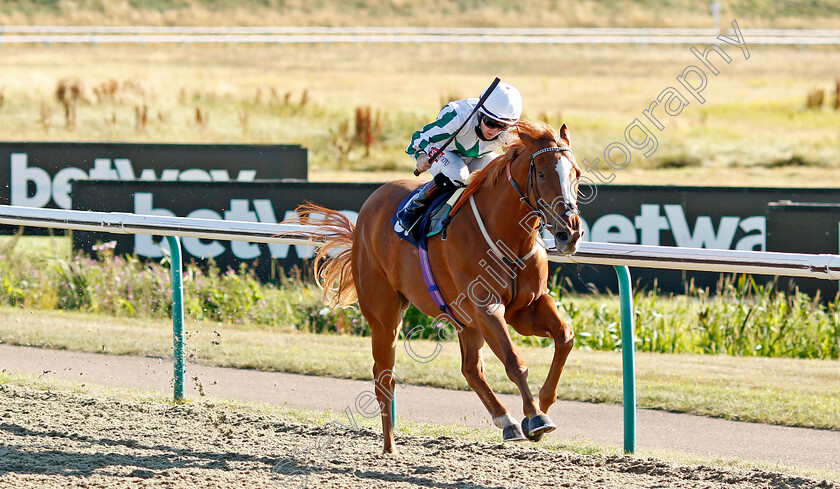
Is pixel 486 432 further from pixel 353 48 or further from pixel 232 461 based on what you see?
pixel 353 48

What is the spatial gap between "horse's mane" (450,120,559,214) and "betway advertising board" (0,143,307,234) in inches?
335

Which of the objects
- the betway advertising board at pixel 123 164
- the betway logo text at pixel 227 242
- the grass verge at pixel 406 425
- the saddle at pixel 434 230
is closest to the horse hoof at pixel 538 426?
the saddle at pixel 434 230

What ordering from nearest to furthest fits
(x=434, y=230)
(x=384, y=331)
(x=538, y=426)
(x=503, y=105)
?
(x=538, y=426)
(x=503, y=105)
(x=434, y=230)
(x=384, y=331)

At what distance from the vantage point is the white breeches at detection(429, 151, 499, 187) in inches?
186

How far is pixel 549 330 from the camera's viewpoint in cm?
441

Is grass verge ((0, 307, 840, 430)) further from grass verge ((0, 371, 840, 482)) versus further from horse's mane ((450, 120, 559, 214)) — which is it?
horse's mane ((450, 120, 559, 214))

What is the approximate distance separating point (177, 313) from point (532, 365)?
2598 millimetres

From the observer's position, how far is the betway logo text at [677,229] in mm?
10055

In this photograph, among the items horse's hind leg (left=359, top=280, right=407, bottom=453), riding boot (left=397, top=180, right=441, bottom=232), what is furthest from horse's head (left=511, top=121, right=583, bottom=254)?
horse's hind leg (left=359, top=280, right=407, bottom=453)

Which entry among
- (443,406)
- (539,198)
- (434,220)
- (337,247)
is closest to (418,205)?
(434,220)

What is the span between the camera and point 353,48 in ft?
114

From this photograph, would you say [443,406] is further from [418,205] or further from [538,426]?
[538,426]

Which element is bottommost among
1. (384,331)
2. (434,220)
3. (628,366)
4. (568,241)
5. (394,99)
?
(628,366)

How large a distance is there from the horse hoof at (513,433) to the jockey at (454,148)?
44.8 inches
